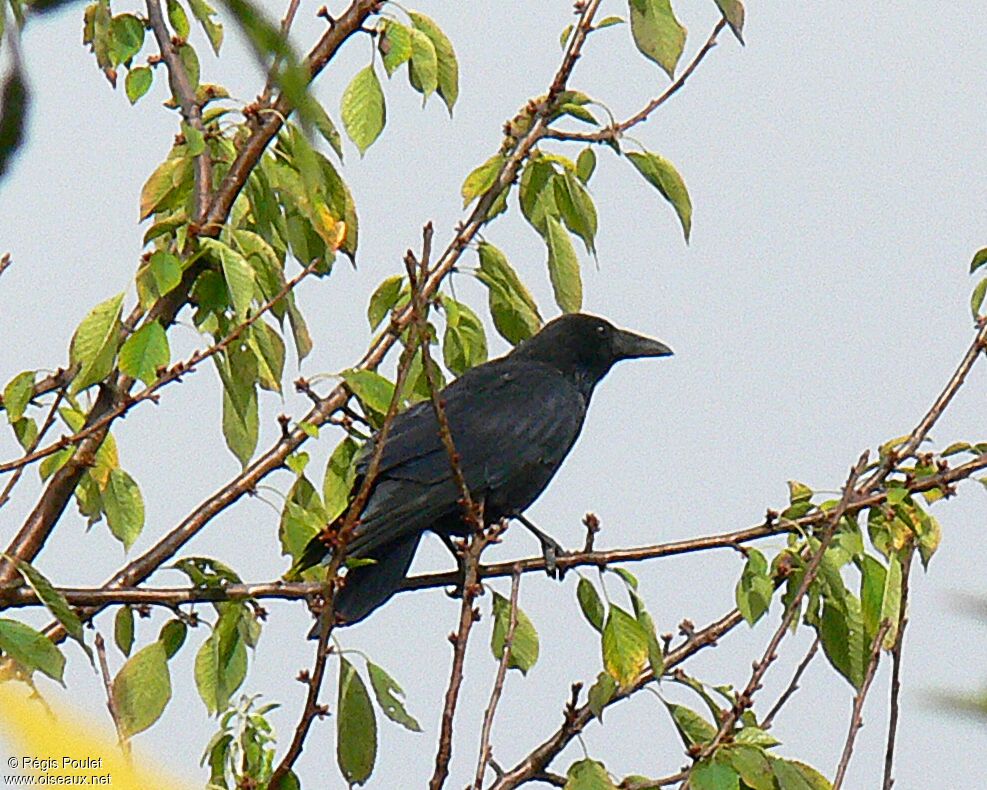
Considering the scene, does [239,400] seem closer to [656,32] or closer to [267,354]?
[267,354]

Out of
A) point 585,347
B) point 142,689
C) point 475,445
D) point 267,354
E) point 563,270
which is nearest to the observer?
point 142,689

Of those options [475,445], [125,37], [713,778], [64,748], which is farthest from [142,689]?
[64,748]

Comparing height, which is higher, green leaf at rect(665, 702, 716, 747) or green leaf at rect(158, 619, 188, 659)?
green leaf at rect(158, 619, 188, 659)

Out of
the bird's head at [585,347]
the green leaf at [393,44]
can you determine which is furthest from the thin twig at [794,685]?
the bird's head at [585,347]

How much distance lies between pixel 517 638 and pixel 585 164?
3.78 ft

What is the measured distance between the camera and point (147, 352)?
294 centimetres

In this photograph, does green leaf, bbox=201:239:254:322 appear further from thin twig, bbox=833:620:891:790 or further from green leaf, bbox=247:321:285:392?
thin twig, bbox=833:620:891:790

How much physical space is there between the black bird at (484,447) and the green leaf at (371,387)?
0.81 ft

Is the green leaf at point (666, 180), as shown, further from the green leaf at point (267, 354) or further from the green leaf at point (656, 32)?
the green leaf at point (267, 354)

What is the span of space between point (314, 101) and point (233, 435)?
309cm

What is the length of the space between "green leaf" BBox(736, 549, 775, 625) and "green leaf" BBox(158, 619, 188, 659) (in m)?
1.19

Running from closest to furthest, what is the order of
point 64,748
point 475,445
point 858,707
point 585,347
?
1. point 64,748
2. point 858,707
3. point 475,445
4. point 585,347

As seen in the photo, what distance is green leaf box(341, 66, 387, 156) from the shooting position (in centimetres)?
331

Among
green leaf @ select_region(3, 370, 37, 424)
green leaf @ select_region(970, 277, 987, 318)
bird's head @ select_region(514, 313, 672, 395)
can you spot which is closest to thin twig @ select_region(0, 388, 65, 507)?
green leaf @ select_region(3, 370, 37, 424)
